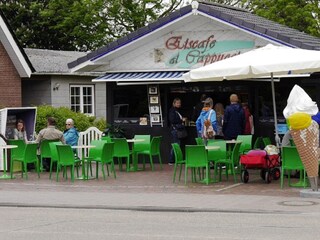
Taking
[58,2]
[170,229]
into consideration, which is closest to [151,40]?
[170,229]

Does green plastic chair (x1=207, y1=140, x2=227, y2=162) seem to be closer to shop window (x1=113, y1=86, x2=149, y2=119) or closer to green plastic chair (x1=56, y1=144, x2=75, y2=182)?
green plastic chair (x1=56, y1=144, x2=75, y2=182)

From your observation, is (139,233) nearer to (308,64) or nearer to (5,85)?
(308,64)

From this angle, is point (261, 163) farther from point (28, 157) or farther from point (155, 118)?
point (155, 118)

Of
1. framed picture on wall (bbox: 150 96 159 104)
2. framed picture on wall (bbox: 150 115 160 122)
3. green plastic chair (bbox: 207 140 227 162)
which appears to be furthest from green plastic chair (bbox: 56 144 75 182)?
framed picture on wall (bbox: 150 96 159 104)

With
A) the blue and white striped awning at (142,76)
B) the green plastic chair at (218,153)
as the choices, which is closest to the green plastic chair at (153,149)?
the blue and white striped awning at (142,76)

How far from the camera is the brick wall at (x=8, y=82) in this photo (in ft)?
92.9

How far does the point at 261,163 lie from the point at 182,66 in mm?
6433

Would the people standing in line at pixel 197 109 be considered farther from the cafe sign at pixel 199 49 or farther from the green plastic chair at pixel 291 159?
the green plastic chair at pixel 291 159

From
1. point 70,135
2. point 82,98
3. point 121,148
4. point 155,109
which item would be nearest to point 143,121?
point 155,109

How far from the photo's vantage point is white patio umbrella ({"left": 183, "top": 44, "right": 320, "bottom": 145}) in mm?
16984

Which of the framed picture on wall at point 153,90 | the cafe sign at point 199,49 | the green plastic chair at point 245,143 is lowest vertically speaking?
the green plastic chair at point 245,143

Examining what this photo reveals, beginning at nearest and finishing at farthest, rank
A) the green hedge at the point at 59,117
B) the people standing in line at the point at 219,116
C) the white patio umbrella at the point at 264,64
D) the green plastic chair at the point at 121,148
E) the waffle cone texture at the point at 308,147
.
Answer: the waffle cone texture at the point at 308,147 < the white patio umbrella at the point at 264,64 < the green plastic chair at the point at 121,148 < the people standing in line at the point at 219,116 < the green hedge at the point at 59,117

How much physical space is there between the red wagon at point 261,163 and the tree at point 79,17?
2765cm

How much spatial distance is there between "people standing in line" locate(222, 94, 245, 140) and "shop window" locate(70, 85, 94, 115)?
47.6 ft
